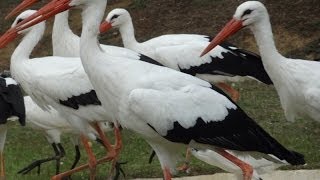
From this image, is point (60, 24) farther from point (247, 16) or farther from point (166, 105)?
point (166, 105)

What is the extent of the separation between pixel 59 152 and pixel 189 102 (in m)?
3.60

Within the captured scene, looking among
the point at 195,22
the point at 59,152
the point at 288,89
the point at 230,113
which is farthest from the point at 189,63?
the point at 195,22

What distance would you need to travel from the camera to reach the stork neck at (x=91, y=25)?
652 cm

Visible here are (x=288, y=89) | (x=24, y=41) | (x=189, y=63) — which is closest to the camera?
(x=288, y=89)

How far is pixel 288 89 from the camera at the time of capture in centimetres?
757

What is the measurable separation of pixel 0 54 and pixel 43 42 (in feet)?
3.38

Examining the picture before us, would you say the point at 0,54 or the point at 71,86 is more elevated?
the point at 71,86

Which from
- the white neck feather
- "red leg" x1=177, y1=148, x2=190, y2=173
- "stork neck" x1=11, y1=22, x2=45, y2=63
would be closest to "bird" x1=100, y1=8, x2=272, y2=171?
the white neck feather

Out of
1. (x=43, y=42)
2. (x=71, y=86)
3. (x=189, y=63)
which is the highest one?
(x=71, y=86)

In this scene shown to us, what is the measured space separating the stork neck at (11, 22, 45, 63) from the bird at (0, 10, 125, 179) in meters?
0.11

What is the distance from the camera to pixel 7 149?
442 inches

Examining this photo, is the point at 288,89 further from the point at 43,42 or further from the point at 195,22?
the point at 43,42

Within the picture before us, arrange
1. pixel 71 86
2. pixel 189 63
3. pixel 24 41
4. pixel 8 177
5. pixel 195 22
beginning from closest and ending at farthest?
pixel 71 86 < pixel 24 41 < pixel 8 177 < pixel 189 63 < pixel 195 22

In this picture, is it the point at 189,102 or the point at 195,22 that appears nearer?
the point at 189,102
